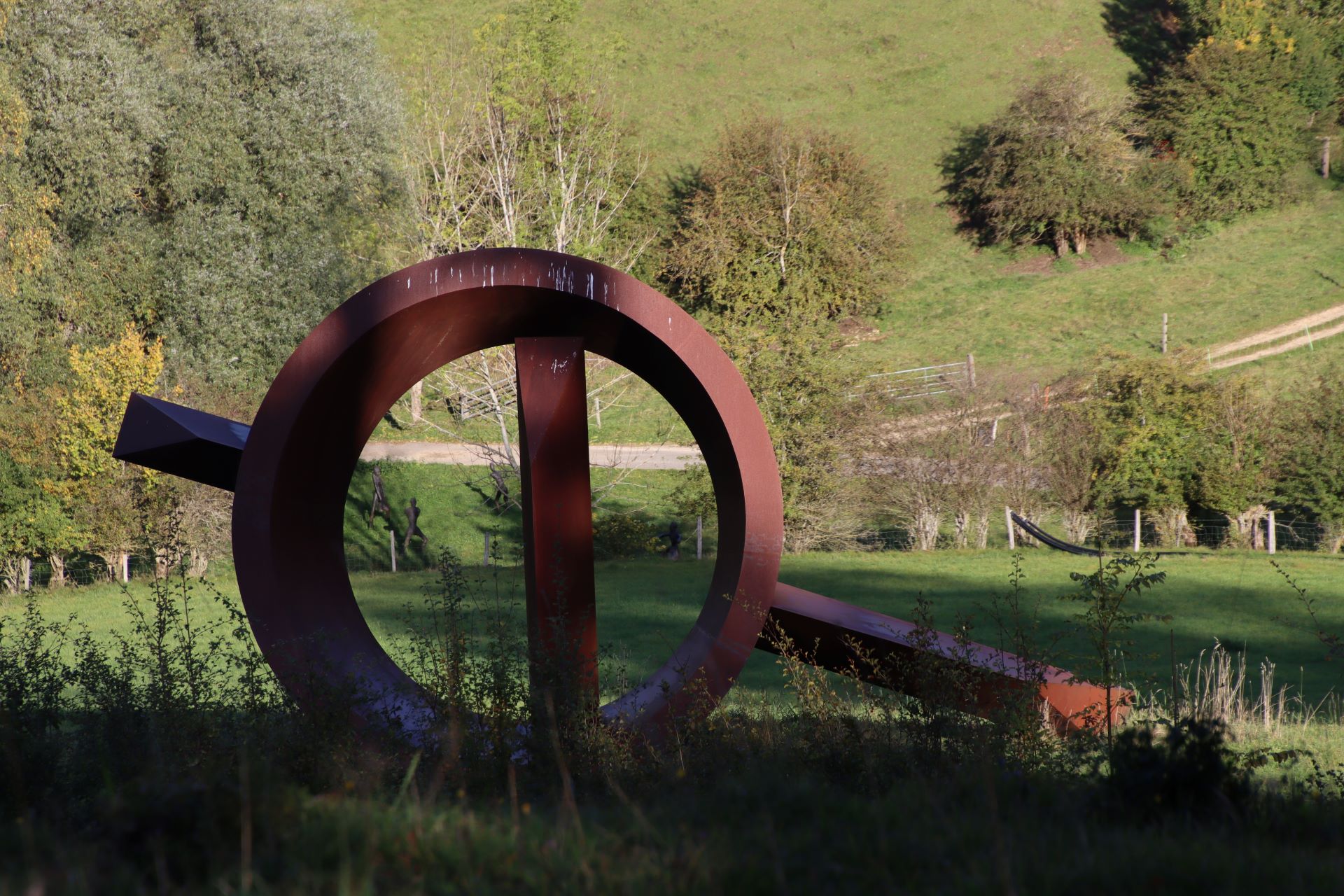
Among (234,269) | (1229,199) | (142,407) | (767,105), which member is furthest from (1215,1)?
(142,407)

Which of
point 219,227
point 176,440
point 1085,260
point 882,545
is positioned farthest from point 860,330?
point 176,440

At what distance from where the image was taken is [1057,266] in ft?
121

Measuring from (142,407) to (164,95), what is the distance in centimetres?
1633

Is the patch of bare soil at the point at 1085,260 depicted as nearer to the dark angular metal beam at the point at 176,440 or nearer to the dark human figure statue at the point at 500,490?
the dark human figure statue at the point at 500,490

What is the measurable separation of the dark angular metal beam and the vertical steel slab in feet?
5.36

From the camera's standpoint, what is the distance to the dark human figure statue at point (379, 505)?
899 inches

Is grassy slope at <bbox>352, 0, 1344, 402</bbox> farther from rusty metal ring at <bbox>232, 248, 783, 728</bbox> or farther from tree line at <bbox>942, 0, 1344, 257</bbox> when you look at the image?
rusty metal ring at <bbox>232, 248, 783, 728</bbox>

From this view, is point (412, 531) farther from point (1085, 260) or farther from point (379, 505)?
point (1085, 260)

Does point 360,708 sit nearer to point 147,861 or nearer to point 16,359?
point 147,861

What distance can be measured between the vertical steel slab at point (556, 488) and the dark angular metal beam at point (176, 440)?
1.64m

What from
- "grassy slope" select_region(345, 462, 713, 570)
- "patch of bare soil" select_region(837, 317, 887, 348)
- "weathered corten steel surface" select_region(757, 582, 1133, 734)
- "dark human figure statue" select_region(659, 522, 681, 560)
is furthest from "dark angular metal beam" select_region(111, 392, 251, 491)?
"patch of bare soil" select_region(837, 317, 887, 348)

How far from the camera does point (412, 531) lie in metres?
22.1

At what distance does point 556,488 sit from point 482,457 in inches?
733

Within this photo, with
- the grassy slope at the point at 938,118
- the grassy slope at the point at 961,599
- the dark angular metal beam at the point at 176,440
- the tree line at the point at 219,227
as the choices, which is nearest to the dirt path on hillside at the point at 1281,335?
the grassy slope at the point at 938,118
